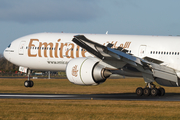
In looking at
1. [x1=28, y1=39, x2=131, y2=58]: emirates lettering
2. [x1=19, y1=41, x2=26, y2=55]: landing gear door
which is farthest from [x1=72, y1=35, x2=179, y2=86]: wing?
[x1=19, y1=41, x2=26, y2=55]: landing gear door

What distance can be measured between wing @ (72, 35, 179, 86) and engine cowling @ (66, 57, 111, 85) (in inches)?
33.5

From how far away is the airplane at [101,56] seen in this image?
25328mm

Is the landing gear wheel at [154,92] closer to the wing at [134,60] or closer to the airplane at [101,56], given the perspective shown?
the airplane at [101,56]

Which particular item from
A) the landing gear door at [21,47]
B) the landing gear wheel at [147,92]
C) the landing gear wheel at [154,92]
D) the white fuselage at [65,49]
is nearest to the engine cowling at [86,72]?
the landing gear wheel at [147,92]

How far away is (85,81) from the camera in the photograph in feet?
83.7

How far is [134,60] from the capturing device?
24781 millimetres

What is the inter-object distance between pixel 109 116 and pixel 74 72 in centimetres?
993

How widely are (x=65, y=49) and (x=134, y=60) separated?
29.0ft

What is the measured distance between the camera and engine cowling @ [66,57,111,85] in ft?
83.4

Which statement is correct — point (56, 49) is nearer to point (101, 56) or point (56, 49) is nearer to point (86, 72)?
point (86, 72)

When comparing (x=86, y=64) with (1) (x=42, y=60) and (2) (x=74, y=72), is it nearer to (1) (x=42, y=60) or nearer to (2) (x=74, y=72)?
(2) (x=74, y=72)

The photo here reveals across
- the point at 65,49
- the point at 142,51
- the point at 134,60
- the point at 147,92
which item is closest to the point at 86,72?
the point at 134,60

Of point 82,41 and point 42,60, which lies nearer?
point 82,41

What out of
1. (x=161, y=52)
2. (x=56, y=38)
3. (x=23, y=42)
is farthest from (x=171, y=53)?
(x=23, y=42)
